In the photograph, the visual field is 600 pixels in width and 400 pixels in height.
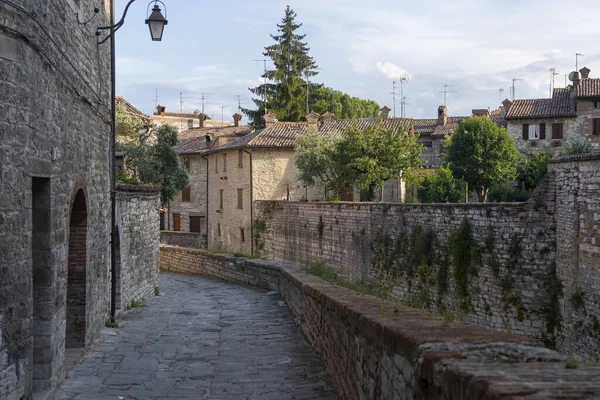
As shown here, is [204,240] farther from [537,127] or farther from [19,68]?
[19,68]

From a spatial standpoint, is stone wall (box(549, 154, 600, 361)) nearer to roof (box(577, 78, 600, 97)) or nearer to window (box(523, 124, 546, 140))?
roof (box(577, 78, 600, 97))

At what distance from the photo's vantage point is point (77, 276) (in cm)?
1091

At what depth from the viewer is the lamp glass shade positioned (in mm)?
12578

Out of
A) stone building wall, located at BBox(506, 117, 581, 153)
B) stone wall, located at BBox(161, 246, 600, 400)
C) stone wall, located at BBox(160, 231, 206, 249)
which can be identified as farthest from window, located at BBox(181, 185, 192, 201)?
stone wall, located at BBox(161, 246, 600, 400)

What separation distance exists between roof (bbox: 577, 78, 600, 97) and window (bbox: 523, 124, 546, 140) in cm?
317

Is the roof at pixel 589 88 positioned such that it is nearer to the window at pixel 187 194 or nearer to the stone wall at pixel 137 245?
the window at pixel 187 194

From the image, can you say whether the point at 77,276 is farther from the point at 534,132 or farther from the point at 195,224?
the point at 195,224

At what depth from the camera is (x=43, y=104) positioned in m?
7.71

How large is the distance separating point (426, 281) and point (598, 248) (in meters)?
6.89

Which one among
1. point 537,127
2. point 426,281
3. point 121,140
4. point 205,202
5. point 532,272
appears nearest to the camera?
point 532,272

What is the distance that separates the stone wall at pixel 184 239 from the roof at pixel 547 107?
22568mm

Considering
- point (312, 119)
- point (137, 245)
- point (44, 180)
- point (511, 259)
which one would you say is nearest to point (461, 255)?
point (511, 259)

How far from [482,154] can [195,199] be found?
891 inches

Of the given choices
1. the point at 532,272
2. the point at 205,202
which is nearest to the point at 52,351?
the point at 532,272
